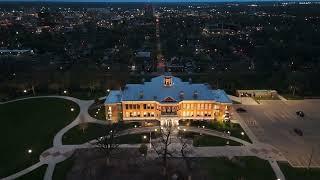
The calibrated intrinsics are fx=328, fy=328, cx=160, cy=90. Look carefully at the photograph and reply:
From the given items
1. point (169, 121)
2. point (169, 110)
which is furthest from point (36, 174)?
point (169, 110)

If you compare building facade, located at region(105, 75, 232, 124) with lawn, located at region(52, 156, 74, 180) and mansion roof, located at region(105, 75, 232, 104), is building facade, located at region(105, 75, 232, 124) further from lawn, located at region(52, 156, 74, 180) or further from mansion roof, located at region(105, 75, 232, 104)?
lawn, located at region(52, 156, 74, 180)

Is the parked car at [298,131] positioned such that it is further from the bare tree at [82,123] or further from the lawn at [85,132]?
the bare tree at [82,123]

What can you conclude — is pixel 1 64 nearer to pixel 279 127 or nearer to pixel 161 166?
pixel 161 166

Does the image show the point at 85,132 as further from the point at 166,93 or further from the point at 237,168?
the point at 237,168

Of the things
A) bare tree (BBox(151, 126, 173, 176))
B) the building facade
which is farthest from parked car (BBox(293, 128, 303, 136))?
bare tree (BBox(151, 126, 173, 176))

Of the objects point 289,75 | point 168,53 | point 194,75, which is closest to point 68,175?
point 194,75

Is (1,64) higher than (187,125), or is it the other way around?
(1,64)
